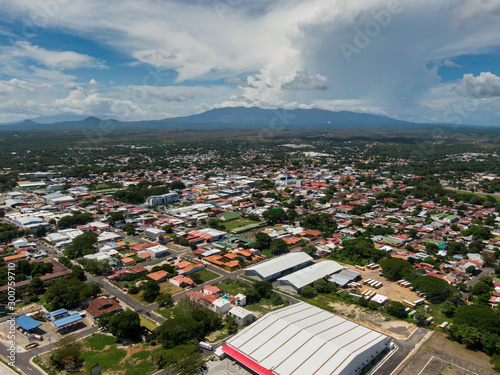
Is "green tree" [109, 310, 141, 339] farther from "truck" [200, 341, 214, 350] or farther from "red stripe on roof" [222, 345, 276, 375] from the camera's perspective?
"red stripe on roof" [222, 345, 276, 375]

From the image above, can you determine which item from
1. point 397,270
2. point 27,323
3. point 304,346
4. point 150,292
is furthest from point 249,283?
point 27,323

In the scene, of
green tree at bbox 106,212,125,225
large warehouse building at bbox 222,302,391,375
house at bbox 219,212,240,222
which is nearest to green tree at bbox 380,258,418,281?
large warehouse building at bbox 222,302,391,375

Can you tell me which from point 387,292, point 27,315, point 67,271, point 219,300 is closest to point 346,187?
point 387,292

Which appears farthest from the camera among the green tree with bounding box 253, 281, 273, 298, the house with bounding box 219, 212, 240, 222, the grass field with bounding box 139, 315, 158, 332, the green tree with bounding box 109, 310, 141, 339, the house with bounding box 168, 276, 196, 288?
the house with bounding box 219, 212, 240, 222

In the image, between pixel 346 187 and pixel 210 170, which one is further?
pixel 210 170

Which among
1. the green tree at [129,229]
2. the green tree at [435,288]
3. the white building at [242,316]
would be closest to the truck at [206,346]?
the white building at [242,316]

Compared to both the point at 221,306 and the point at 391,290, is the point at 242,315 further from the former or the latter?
the point at 391,290

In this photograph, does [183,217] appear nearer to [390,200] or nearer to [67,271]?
[67,271]
